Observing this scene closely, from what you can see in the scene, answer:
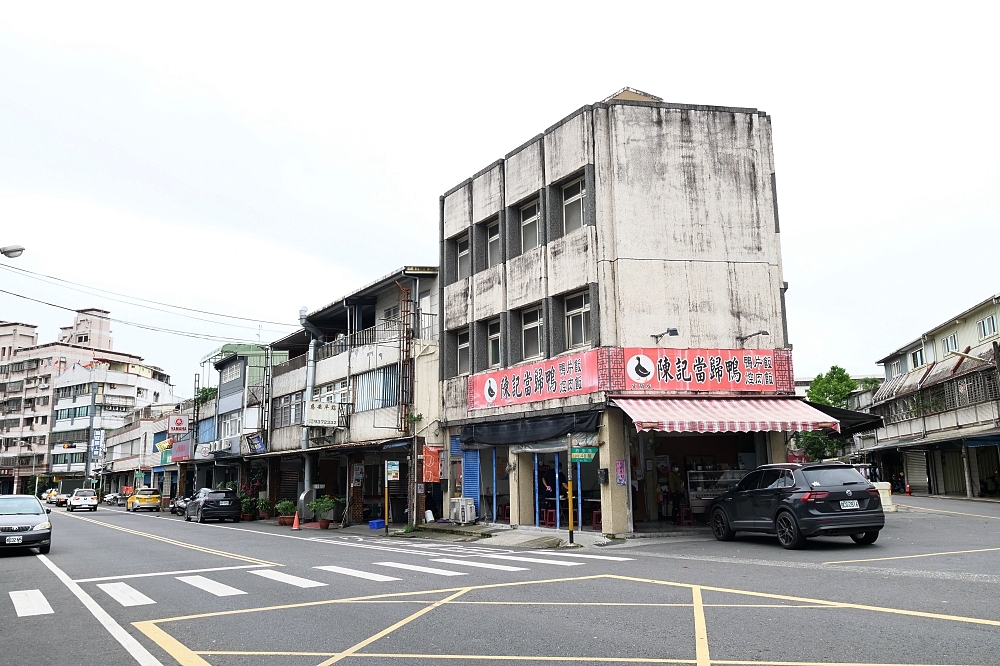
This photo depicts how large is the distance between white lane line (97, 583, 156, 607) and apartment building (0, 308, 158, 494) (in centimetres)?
8848

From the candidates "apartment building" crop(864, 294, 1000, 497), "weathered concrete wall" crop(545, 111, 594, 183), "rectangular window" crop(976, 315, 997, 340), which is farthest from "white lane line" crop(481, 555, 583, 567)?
"rectangular window" crop(976, 315, 997, 340)

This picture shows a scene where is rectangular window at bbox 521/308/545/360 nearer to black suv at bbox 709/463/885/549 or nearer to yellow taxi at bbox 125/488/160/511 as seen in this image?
black suv at bbox 709/463/885/549

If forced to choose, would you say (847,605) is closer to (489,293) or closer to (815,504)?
(815,504)

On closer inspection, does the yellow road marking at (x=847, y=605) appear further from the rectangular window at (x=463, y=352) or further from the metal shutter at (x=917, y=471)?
the metal shutter at (x=917, y=471)

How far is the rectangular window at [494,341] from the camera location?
26.3 meters

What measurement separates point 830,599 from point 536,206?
17.5 metres

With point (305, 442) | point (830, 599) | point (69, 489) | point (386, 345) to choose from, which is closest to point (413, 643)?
point (830, 599)

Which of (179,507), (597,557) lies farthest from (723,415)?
(179,507)

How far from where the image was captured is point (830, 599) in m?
9.44

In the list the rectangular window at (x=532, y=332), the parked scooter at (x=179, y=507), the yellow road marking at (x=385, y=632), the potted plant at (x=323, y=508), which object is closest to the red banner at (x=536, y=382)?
the rectangular window at (x=532, y=332)

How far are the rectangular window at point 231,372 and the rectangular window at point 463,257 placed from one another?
2299 cm

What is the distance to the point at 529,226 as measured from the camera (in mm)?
25406

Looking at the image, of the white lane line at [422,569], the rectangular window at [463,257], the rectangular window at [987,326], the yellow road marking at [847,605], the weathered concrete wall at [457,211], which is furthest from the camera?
the rectangular window at [987,326]

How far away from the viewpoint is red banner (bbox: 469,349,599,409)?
70.1 ft
